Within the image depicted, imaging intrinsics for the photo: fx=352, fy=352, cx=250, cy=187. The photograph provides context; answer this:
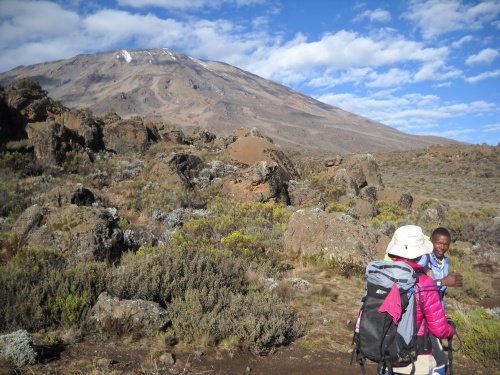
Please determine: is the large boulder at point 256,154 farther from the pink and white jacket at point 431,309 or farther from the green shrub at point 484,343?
the pink and white jacket at point 431,309

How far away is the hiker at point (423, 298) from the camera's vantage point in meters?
2.21

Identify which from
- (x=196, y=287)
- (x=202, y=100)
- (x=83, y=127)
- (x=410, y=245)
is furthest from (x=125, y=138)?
(x=202, y=100)

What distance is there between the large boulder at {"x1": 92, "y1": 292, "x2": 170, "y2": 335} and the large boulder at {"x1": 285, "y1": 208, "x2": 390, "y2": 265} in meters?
4.42

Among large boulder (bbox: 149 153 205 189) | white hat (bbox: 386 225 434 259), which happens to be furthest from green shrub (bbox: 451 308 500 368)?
large boulder (bbox: 149 153 205 189)

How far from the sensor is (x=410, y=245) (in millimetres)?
2387

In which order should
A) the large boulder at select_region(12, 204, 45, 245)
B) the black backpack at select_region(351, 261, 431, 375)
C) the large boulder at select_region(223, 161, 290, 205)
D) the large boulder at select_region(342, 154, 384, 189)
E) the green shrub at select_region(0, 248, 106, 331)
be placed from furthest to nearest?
the large boulder at select_region(342, 154, 384, 189) → the large boulder at select_region(223, 161, 290, 205) → the large boulder at select_region(12, 204, 45, 245) → the green shrub at select_region(0, 248, 106, 331) → the black backpack at select_region(351, 261, 431, 375)

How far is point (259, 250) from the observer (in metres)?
7.74

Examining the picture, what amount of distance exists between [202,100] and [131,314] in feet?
438

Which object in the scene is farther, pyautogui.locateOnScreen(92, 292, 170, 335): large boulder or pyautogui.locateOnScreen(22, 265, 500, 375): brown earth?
pyautogui.locateOnScreen(92, 292, 170, 335): large boulder

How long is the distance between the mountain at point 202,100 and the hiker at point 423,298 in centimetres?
7836

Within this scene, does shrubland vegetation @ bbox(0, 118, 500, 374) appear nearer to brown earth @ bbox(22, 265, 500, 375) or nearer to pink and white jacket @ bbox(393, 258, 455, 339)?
brown earth @ bbox(22, 265, 500, 375)

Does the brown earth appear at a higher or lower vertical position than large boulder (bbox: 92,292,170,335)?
lower

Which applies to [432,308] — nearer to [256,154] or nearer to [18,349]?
[18,349]

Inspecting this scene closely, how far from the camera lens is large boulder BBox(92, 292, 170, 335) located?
396 cm
